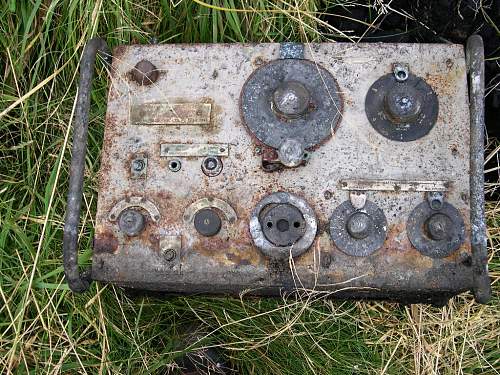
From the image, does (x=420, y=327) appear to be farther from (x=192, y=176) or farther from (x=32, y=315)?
(x=32, y=315)

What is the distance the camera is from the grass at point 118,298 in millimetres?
2523

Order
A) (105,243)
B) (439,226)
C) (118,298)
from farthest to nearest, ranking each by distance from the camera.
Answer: (118,298) → (105,243) → (439,226)

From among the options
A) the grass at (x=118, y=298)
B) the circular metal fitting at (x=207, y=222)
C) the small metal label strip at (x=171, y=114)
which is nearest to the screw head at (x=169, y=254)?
the circular metal fitting at (x=207, y=222)

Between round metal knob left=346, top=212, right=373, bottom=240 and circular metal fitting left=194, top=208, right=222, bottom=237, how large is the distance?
17.7 inches

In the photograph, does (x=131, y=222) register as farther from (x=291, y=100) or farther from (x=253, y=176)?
(x=291, y=100)

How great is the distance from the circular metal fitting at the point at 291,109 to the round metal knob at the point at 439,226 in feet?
1.50

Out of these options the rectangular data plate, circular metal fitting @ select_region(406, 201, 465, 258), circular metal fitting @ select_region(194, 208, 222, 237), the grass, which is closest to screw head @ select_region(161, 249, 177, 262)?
the rectangular data plate

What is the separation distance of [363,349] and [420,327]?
0.27 m

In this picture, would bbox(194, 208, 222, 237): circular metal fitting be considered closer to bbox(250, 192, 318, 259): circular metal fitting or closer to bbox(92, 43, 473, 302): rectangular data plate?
bbox(92, 43, 473, 302): rectangular data plate

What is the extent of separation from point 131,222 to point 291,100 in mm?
698

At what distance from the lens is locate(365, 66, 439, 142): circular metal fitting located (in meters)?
2.05

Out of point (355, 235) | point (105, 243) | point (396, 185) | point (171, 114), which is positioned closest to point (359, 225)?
point (355, 235)

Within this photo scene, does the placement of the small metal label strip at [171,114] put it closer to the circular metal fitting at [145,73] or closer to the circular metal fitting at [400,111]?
the circular metal fitting at [145,73]

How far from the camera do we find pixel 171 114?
83.7 inches
